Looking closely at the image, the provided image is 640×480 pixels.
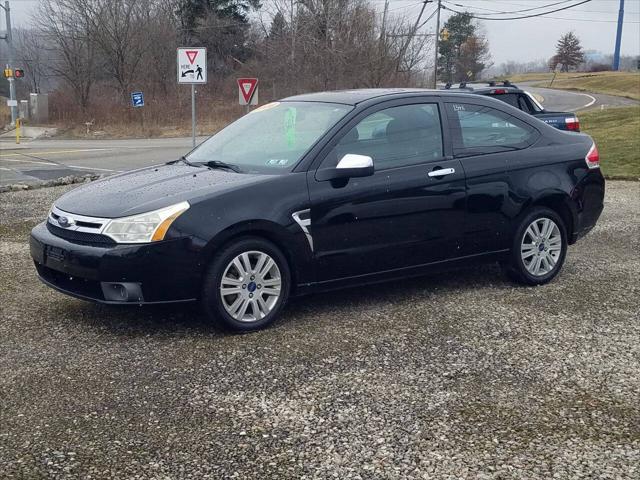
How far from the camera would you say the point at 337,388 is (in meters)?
4.24

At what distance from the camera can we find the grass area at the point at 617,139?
15.0 metres

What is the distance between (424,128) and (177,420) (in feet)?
10.3

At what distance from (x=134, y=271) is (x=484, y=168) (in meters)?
2.88

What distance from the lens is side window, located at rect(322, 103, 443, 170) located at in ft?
18.3

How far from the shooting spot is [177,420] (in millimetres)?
3826

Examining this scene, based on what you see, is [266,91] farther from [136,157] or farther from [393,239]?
[393,239]

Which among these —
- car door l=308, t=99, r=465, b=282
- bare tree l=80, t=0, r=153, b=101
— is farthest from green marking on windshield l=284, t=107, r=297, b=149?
bare tree l=80, t=0, r=153, b=101

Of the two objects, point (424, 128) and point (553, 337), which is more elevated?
point (424, 128)

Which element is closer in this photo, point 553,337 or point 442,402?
point 442,402

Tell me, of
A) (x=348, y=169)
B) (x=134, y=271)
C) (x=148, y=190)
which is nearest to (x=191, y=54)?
(x=148, y=190)

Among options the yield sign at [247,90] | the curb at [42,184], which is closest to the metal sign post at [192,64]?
the yield sign at [247,90]

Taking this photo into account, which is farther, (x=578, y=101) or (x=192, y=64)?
(x=578, y=101)

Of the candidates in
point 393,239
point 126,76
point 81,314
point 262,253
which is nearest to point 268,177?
point 262,253

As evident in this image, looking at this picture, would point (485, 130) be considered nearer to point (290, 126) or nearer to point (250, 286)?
point (290, 126)
